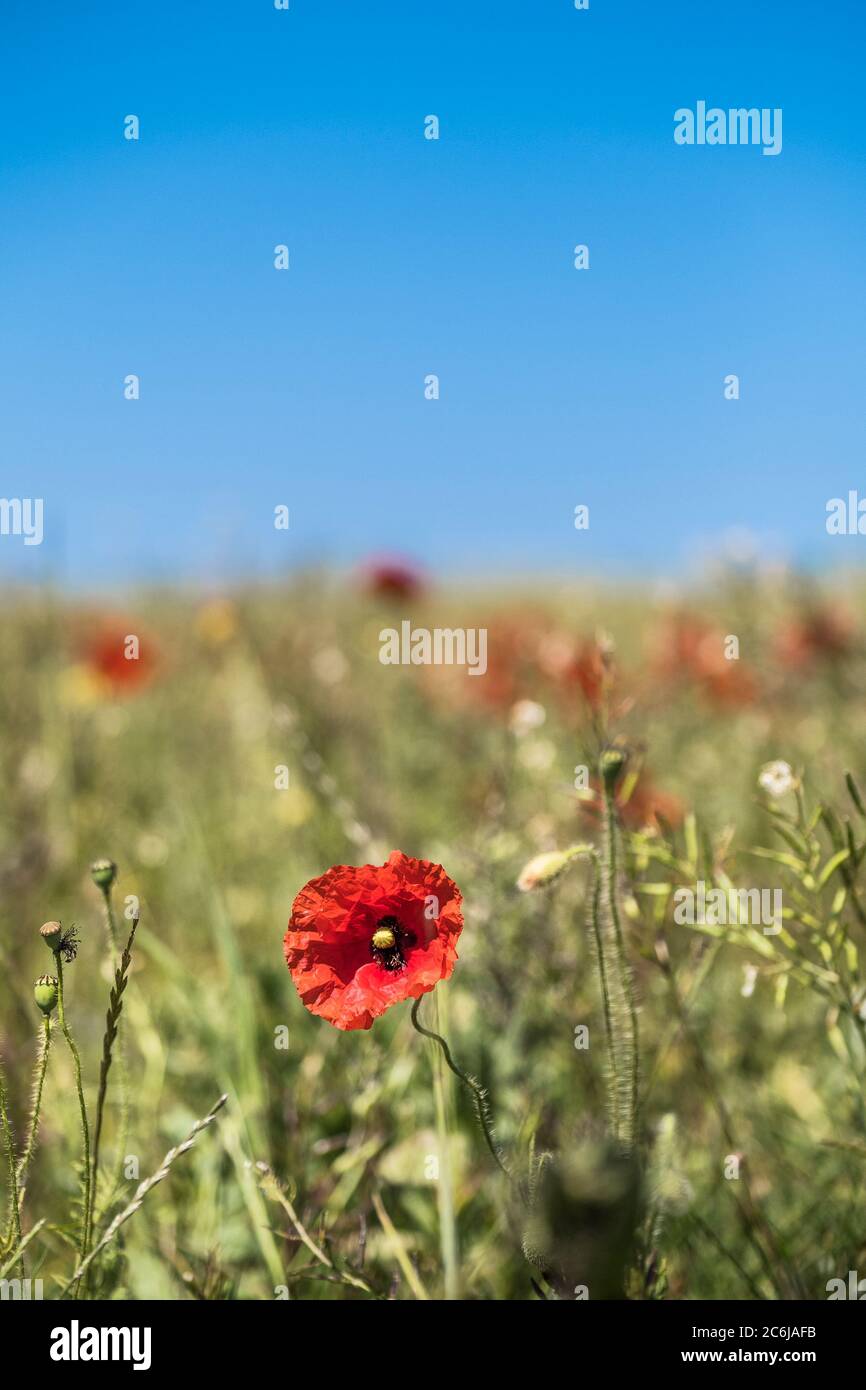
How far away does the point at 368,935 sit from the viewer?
847 millimetres

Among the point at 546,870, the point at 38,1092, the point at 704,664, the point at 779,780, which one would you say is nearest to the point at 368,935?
the point at 546,870

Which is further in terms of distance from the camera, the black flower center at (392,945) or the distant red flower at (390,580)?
the distant red flower at (390,580)

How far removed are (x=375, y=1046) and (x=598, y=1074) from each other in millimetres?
361

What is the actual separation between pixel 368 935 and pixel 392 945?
0.03 m

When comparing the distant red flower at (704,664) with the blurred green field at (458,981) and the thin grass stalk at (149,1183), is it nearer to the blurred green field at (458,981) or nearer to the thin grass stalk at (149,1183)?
the blurred green field at (458,981)

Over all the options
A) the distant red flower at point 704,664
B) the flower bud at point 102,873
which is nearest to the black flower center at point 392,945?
→ the flower bud at point 102,873

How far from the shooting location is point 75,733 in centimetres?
270

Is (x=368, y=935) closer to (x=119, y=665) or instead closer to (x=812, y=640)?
(x=812, y=640)

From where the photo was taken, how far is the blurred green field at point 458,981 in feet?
3.43

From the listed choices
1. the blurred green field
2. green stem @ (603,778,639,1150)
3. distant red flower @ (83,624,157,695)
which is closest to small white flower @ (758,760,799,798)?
the blurred green field

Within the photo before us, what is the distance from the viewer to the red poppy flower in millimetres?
786

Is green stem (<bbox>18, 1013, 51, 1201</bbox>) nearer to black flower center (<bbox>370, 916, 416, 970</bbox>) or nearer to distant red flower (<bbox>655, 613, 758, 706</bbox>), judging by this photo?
black flower center (<bbox>370, 916, 416, 970</bbox>)

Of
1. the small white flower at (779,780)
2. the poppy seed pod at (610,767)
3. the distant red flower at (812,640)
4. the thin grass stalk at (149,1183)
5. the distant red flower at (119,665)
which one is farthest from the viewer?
the distant red flower at (119,665)
